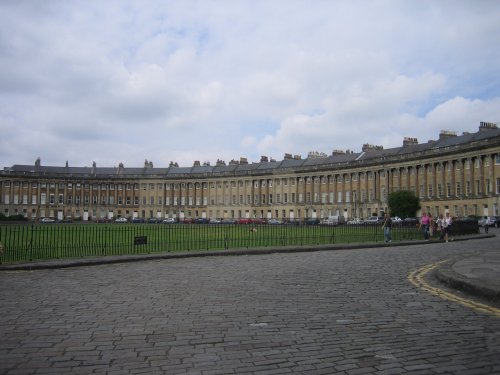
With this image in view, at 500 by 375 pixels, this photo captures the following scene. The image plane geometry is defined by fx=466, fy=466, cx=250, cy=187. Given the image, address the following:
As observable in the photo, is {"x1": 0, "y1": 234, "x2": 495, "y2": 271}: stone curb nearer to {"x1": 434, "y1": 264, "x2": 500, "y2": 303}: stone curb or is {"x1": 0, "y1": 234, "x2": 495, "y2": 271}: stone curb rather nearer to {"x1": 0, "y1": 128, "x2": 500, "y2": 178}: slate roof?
{"x1": 434, "y1": 264, "x2": 500, "y2": 303}: stone curb

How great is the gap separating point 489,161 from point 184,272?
6639 centimetres

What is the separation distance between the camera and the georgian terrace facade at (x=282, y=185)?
242 ft

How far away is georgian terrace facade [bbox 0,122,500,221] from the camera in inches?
2908

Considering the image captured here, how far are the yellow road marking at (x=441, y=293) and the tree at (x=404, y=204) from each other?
58761mm

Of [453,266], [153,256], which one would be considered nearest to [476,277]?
[453,266]

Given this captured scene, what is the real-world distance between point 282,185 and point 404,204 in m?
42.2

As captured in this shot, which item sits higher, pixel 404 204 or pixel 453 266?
→ pixel 404 204

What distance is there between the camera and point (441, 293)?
1042 cm

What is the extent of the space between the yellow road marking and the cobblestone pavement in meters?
0.24

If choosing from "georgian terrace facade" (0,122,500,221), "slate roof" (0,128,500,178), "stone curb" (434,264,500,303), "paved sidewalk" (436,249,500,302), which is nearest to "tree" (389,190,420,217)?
"georgian terrace facade" (0,122,500,221)

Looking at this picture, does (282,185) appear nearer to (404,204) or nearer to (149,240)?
(404,204)

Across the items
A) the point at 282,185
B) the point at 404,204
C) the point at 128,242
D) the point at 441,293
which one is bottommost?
the point at 441,293

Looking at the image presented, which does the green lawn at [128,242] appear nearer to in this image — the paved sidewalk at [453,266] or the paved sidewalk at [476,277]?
the paved sidewalk at [453,266]

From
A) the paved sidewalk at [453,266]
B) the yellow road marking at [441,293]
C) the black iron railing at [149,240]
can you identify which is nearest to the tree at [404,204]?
the black iron railing at [149,240]
